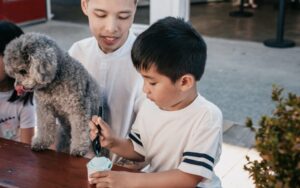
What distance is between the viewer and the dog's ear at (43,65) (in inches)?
57.6

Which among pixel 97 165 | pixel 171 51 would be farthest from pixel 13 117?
pixel 171 51

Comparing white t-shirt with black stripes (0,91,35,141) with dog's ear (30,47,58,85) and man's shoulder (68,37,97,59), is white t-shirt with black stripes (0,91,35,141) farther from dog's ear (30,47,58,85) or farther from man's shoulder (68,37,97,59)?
dog's ear (30,47,58,85)

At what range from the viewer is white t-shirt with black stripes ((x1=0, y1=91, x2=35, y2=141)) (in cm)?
207

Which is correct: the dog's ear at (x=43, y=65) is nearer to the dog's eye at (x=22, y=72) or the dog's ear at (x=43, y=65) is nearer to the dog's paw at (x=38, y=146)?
the dog's eye at (x=22, y=72)

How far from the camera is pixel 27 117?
2119 mm

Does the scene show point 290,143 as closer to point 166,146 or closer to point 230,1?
point 166,146

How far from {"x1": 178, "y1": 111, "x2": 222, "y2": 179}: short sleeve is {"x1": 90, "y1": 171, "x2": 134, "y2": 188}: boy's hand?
179mm

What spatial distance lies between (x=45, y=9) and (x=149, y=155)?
7.14 metres

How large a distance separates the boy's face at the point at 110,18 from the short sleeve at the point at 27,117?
1.86 ft

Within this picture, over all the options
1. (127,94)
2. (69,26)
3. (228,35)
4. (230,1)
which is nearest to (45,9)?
(69,26)

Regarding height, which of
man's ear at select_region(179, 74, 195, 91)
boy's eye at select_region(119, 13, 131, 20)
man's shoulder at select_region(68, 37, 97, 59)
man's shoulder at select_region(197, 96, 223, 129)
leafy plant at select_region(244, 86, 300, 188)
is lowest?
man's shoulder at select_region(197, 96, 223, 129)

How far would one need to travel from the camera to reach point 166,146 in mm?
1552

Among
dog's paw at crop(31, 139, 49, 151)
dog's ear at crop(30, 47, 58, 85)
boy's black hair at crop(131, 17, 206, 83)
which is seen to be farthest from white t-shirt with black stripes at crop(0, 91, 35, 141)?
boy's black hair at crop(131, 17, 206, 83)

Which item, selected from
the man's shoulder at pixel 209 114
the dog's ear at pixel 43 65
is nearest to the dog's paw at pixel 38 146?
the dog's ear at pixel 43 65
